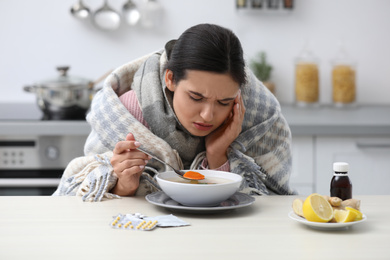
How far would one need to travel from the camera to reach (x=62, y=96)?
275cm

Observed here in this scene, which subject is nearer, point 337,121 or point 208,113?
point 208,113

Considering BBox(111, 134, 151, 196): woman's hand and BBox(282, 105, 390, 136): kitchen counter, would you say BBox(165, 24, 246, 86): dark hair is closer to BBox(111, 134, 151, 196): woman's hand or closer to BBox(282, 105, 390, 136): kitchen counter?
BBox(111, 134, 151, 196): woman's hand

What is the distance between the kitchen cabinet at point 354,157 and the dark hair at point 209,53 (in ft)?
3.71

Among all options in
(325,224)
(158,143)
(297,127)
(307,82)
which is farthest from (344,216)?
(307,82)

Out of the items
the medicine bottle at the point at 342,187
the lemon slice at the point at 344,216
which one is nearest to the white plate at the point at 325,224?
the lemon slice at the point at 344,216

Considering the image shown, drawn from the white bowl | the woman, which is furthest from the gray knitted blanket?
the white bowl

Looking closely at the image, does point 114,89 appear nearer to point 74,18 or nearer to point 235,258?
point 235,258

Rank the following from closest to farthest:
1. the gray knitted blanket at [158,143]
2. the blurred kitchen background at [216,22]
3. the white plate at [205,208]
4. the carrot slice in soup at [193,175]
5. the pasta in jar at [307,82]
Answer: the white plate at [205,208] → the carrot slice in soup at [193,175] → the gray knitted blanket at [158,143] → the pasta in jar at [307,82] → the blurred kitchen background at [216,22]

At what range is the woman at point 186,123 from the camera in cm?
155

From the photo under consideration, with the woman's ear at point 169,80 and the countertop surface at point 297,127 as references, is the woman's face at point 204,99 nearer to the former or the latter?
the woman's ear at point 169,80

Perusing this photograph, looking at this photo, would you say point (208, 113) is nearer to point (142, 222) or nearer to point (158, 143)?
point (158, 143)

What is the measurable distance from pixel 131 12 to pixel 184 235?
2.17 m

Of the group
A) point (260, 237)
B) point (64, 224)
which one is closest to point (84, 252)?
point (64, 224)

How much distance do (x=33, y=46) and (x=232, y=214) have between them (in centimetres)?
217
